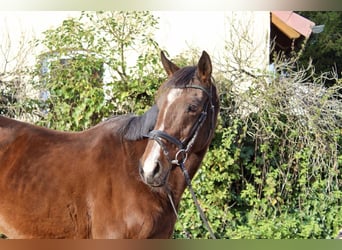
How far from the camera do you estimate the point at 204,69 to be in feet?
9.30

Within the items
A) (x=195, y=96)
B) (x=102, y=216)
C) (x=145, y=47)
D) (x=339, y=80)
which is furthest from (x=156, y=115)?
(x=339, y=80)

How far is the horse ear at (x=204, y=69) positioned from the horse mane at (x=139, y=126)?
0.32m

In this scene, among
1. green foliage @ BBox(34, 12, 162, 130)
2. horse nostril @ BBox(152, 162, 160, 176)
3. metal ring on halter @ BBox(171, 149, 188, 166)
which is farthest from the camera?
green foliage @ BBox(34, 12, 162, 130)

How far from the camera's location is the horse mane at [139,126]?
110 inches

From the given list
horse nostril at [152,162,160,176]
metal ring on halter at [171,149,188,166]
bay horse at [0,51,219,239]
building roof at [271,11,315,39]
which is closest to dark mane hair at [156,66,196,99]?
bay horse at [0,51,219,239]

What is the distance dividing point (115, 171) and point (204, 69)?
784mm

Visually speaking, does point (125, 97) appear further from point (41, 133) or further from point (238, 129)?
point (41, 133)

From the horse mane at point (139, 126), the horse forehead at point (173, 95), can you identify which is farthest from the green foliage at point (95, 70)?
the horse forehead at point (173, 95)

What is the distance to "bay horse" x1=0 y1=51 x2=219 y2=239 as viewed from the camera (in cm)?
266

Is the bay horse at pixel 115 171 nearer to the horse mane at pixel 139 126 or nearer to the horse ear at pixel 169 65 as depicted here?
the horse mane at pixel 139 126

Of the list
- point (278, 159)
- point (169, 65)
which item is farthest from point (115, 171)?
point (278, 159)

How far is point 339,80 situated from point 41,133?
3.52m

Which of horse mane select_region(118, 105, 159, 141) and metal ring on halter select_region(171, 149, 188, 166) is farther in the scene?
horse mane select_region(118, 105, 159, 141)

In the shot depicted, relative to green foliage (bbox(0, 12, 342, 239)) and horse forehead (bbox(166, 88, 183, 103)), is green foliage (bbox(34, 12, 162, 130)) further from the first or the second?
horse forehead (bbox(166, 88, 183, 103))
